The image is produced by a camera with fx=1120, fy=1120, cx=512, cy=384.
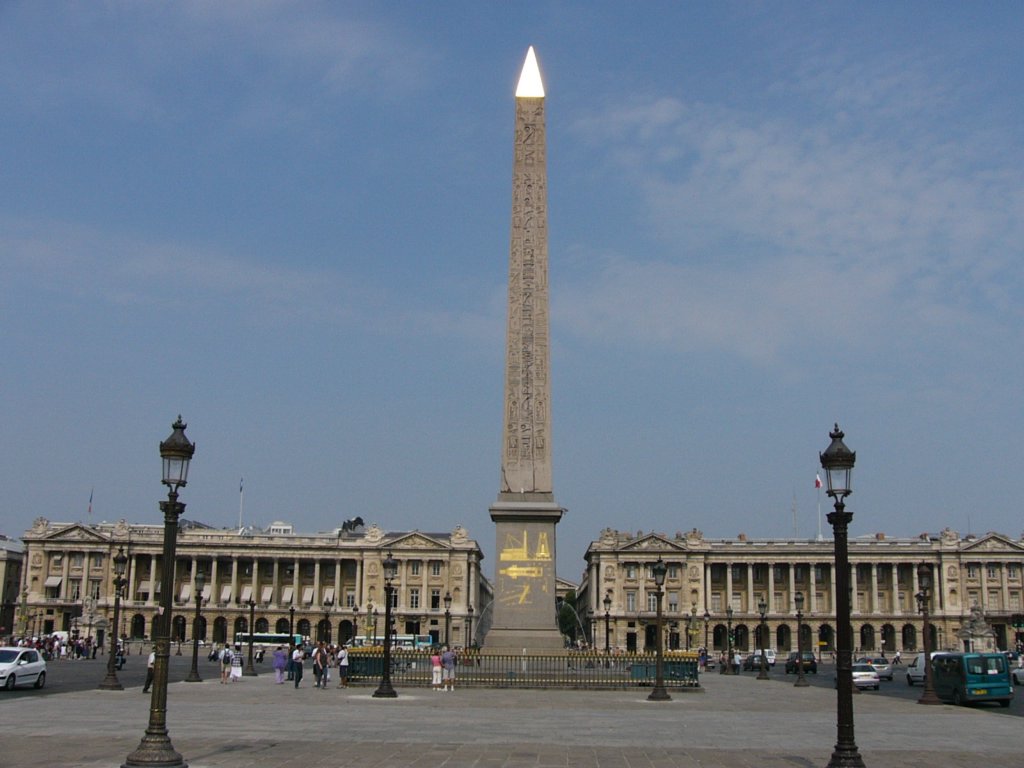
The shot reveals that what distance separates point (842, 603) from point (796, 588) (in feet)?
355

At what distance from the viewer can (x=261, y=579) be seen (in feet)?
404

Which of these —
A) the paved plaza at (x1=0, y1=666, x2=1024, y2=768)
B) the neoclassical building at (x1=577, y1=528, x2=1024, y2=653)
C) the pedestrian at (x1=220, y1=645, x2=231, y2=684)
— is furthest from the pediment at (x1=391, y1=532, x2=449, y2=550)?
the paved plaza at (x1=0, y1=666, x2=1024, y2=768)

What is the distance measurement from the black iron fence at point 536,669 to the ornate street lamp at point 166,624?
18.6m

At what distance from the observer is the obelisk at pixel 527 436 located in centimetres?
3192

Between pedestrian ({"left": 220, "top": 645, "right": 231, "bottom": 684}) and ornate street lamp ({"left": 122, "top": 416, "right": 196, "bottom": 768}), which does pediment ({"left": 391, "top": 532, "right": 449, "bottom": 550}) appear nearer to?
pedestrian ({"left": 220, "top": 645, "right": 231, "bottom": 684})

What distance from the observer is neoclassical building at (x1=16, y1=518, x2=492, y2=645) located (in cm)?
11888

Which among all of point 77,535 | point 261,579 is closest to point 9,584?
point 77,535

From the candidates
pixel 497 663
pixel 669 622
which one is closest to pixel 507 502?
pixel 497 663

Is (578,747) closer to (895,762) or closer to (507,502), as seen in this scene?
(895,762)

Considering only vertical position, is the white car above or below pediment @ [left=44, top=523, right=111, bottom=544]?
below

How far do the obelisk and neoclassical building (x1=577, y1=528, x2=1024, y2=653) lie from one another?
82.2 m

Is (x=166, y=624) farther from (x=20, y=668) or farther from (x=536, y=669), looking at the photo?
(x=20, y=668)

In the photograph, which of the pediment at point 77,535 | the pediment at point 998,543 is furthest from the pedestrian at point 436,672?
the pediment at point 77,535

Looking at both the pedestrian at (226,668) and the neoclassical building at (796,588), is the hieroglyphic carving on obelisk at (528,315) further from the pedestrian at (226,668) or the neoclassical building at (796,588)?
the neoclassical building at (796,588)
